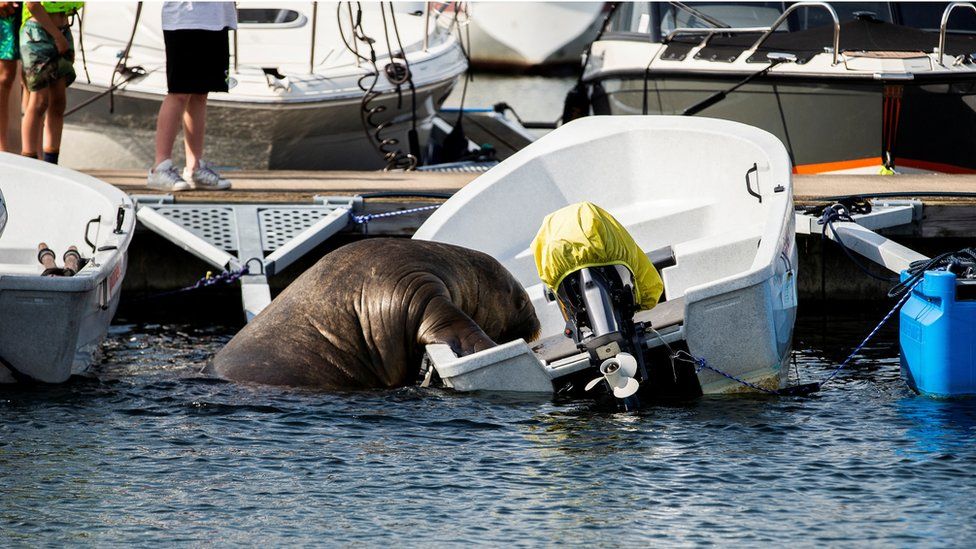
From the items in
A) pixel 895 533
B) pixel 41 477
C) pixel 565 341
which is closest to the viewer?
pixel 895 533

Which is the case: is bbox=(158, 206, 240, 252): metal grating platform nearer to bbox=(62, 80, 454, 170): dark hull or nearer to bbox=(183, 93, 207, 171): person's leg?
bbox=(183, 93, 207, 171): person's leg

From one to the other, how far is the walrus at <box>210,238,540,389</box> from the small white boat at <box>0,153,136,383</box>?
0.71m

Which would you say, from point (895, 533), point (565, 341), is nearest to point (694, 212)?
point (565, 341)

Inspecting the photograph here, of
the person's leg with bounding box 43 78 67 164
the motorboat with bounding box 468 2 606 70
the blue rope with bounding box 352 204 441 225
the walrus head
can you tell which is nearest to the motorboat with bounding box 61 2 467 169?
the person's leg with bounding box 43 78 67 164

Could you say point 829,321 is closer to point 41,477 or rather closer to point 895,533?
point 895,533

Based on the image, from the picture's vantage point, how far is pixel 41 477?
5.66 m

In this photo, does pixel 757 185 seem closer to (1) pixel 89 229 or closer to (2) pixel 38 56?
(1) pixel 89 229

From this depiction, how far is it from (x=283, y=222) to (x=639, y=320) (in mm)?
3142

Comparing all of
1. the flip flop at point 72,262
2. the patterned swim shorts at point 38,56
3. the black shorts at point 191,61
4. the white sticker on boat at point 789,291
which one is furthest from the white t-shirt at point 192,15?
the white sticker on boat at point 789,291

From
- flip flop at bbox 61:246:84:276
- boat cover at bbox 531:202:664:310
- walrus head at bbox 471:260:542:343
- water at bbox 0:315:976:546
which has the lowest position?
water at bbox 0:315:976:546

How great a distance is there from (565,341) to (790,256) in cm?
118

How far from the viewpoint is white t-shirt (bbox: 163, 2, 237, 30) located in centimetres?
911

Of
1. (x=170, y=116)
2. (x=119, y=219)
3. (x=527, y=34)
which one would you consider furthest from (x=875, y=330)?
(x=527, y=34)

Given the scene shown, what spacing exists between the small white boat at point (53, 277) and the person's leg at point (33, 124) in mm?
891
